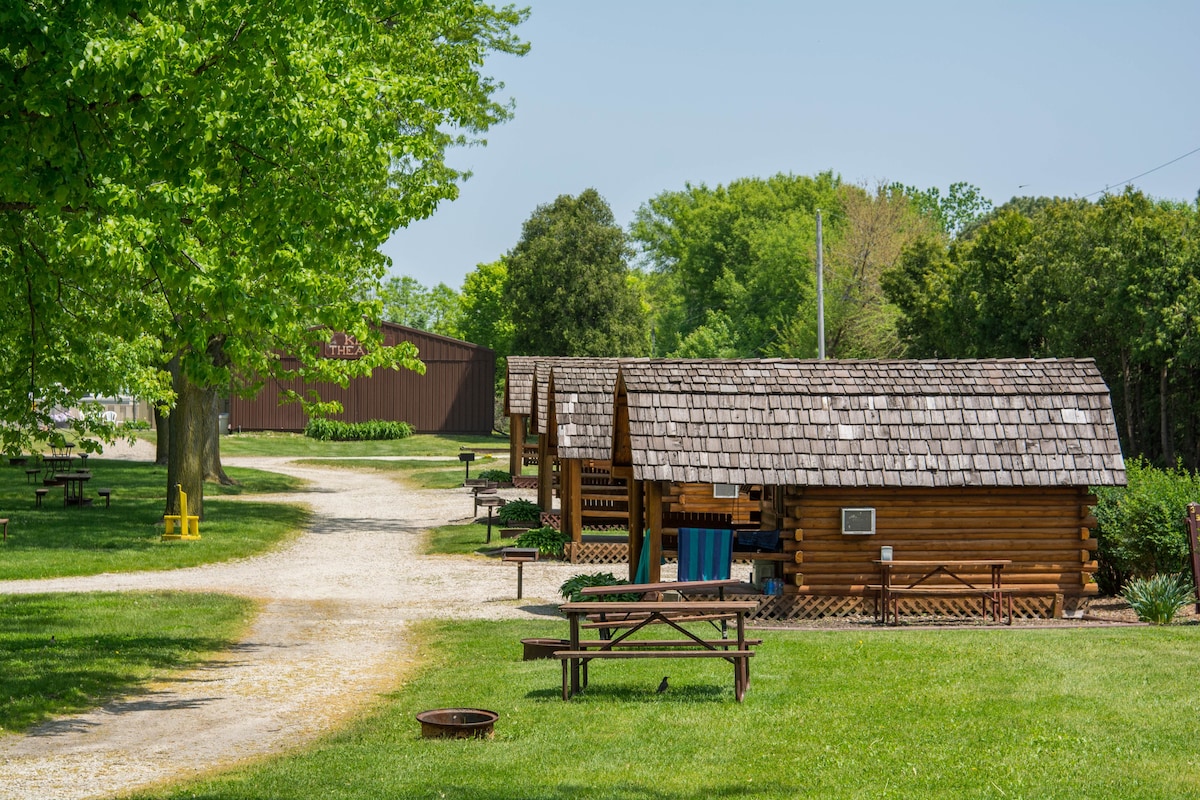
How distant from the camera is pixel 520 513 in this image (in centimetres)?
3156

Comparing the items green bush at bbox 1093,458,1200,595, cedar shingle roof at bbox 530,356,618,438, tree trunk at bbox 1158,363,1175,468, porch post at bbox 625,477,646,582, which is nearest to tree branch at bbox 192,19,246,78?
porch post at bbox 625,477,646,582

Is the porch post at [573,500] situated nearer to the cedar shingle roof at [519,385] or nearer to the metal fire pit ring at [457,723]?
the cedar shingle roof at [519,385]

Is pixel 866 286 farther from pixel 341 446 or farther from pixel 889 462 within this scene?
pixel 889 462

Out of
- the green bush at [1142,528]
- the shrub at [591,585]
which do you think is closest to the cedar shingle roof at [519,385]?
the shrub at [591,585]

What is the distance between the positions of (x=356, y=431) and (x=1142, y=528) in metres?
49.5

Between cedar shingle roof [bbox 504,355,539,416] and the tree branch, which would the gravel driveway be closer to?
cedar shingle roof [bbox 504,355,539,416]

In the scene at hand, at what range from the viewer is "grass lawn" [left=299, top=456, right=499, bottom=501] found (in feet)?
153

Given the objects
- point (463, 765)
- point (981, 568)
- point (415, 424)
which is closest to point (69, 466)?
point (415, 424)

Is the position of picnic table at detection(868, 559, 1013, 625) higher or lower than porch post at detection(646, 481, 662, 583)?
lower

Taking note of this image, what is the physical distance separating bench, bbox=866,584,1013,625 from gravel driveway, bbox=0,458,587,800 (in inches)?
210

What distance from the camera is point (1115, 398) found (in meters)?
41.8

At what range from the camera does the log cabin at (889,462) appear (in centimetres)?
1869

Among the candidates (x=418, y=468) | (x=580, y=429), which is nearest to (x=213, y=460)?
(x=418, y=468)

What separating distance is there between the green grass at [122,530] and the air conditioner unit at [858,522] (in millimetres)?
13279
